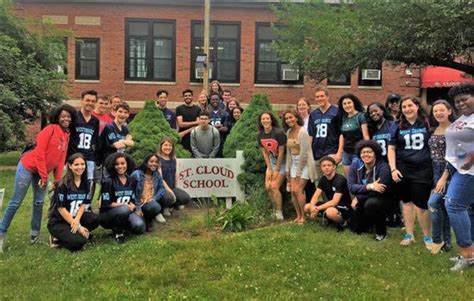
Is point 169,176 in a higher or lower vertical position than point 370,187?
lower

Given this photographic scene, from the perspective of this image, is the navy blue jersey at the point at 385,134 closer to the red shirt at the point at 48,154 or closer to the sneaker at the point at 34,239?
the red shirt at the point at 48,154

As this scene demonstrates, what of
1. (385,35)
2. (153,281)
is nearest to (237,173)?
(153,281)

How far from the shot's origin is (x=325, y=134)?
6.55m

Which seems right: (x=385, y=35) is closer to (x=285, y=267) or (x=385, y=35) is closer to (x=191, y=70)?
(x=285, y=267)

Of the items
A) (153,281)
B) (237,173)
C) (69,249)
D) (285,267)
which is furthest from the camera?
(237,173)

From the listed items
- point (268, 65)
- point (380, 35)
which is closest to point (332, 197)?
point (380, 35)

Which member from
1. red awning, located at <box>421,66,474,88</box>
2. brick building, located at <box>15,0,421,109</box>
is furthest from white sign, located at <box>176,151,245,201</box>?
red awning, located at <box>421,66,474,88</box>

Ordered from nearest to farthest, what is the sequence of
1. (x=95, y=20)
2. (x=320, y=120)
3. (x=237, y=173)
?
(x=320, y=120) < (x=237, y=173) < (x=95, y=20)

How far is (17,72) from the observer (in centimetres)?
1330

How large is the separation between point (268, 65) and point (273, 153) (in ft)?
54.1

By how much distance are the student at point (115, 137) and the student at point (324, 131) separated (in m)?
2.55

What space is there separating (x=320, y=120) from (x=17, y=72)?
9.94m

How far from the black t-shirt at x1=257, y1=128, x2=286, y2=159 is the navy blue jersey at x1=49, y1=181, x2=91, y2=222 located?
250cm

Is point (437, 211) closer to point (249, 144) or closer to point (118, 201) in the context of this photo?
point (249, 144)
